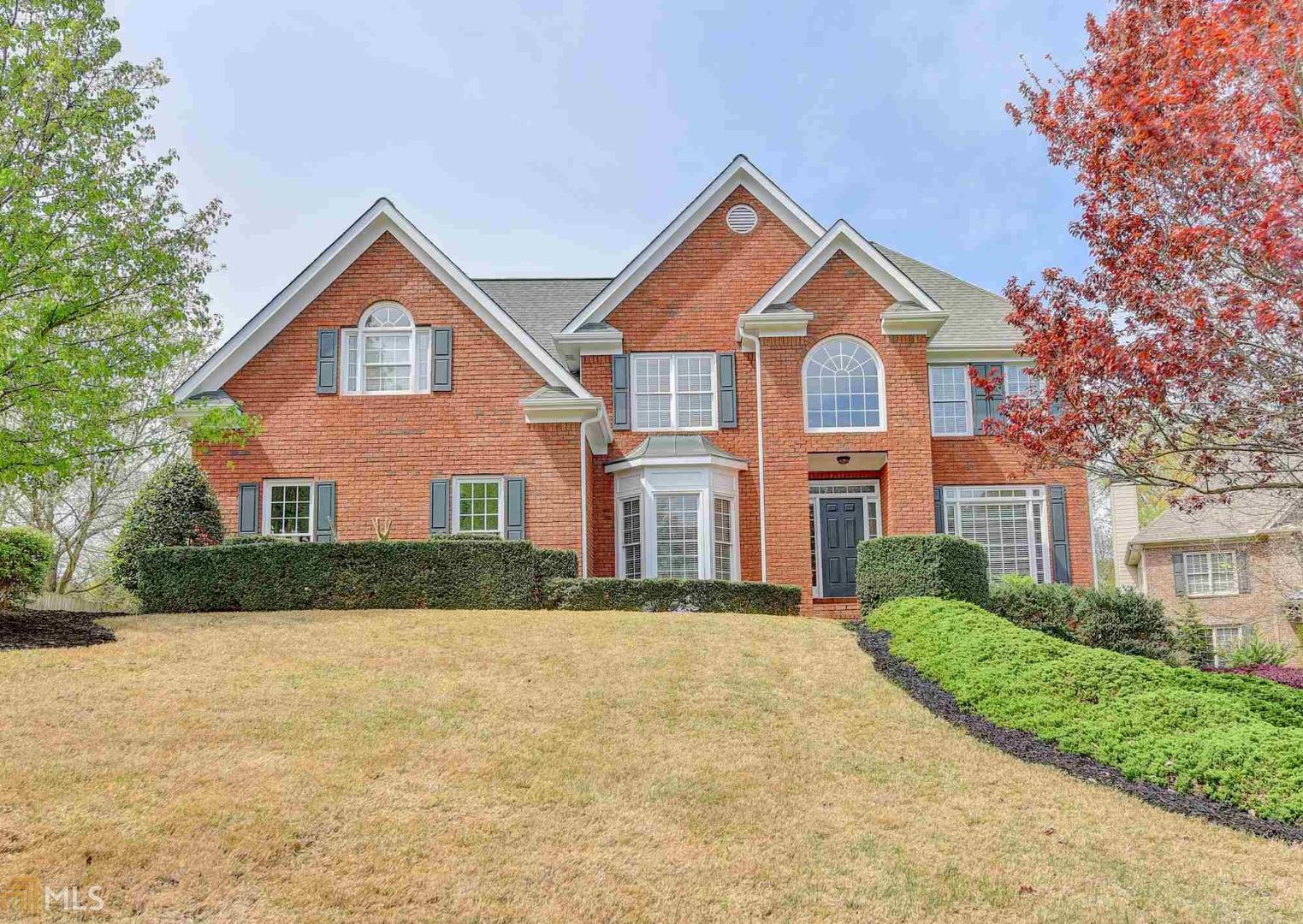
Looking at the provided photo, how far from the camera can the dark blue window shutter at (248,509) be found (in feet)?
60.5

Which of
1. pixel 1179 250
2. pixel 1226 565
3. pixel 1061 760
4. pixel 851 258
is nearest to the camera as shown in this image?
pixel 1179 250

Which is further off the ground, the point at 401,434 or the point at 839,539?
the point at 401,434

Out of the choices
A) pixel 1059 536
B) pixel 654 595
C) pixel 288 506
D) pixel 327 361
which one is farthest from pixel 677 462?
pixel 1059 536

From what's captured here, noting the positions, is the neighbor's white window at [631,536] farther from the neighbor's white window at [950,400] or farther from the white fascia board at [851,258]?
the neighbor's white window at [950,400]

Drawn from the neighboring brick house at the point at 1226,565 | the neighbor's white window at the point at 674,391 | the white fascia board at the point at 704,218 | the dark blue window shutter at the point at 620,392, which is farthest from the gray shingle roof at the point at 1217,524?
the dark blue window shutter at the point at 620,392

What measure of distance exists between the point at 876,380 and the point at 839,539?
3.28 meters

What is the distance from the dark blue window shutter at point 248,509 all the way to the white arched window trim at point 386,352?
231 centimetres

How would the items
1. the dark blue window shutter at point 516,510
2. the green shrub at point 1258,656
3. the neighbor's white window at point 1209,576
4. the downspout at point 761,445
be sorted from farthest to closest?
the neighbor's white window at point 1209,576 → the downspout at point 761,445 → the green shrub at point 1258,656 → the dark blue window shutter at point 516,510

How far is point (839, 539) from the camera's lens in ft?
70.5

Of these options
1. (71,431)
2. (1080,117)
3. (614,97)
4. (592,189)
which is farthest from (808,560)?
(71,431)

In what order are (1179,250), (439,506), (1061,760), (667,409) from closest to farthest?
(1179,250) → (1061,760) → (439,506) → (667,409)

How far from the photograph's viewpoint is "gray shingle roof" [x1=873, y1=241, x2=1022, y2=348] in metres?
21.7

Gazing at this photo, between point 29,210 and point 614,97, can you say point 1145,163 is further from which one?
point 29,210

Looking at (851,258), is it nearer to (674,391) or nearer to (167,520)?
(674,391)
